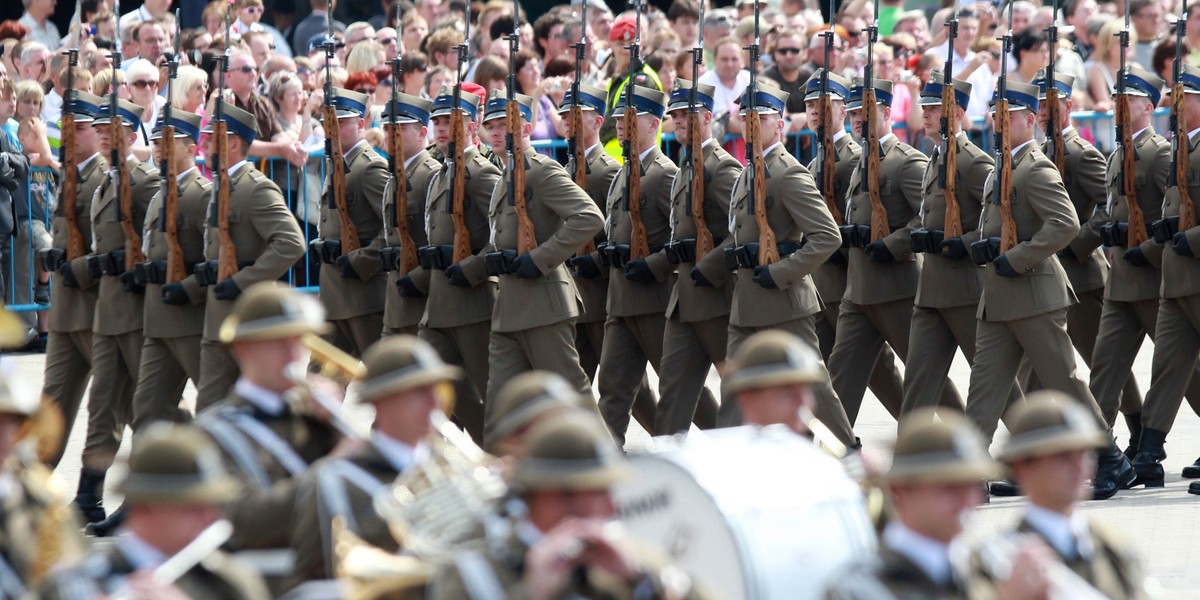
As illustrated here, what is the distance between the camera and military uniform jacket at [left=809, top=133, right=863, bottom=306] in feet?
37.3

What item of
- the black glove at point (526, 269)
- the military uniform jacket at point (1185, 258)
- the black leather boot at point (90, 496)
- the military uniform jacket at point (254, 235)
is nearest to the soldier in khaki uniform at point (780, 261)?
the black glove at point (526, 269)

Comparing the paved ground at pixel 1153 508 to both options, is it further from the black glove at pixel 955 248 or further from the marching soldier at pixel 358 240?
the marching soldier at pixel 358 240

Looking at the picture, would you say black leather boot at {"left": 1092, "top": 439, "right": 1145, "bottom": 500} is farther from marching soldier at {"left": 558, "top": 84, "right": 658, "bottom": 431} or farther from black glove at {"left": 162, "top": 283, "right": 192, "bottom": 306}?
black glove at {"left": 162, "top": 283, "right": 192, "bottom": 306}

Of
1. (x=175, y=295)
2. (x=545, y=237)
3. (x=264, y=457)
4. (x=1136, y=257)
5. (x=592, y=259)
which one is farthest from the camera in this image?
(x=592, y=259)

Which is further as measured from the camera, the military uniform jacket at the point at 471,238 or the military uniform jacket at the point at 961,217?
the military uniform jacket at the point at 471,238

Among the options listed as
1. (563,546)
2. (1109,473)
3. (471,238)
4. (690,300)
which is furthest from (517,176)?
(563,546)

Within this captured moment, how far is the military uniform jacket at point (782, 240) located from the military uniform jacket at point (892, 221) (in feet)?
1.54

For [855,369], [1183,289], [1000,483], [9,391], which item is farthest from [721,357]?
[9,391]

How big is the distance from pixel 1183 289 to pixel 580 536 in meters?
6.45

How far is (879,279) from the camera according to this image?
10773 mm

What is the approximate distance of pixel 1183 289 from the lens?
10.2m

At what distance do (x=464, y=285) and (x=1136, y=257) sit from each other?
10.5 ft

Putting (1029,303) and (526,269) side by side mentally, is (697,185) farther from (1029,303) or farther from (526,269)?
(1029,303)

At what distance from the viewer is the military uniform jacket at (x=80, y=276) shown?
10609mm
